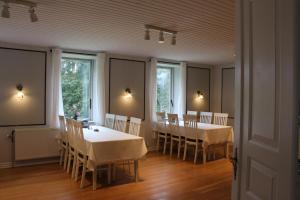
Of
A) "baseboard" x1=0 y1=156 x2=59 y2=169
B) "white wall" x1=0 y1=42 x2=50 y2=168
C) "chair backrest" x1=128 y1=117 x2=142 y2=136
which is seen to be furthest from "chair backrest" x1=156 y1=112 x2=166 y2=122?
"white wall" x1=0 y1=42 x2=50 y2=168

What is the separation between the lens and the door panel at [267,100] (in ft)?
3.97

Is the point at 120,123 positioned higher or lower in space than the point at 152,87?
lower

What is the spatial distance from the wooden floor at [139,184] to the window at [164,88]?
2.28m

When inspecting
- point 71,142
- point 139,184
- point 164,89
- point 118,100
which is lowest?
point 139,184

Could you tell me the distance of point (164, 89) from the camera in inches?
289

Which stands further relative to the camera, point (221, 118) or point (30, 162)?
point (221, 118)

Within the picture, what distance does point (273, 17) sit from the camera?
1.36 m

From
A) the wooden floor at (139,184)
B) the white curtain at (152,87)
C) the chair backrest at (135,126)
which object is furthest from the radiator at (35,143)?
the white curtain at (152,87)

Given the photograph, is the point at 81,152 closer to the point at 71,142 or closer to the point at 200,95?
the point at 71,142

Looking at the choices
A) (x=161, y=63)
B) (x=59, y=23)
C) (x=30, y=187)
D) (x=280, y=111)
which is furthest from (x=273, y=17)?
(x=161, y=63)

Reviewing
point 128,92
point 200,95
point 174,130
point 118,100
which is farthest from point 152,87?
point 200,95

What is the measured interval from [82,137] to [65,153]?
1.33 m

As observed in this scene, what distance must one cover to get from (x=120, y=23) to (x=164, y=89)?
4.02 meters

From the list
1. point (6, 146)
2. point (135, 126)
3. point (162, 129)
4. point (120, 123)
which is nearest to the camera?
point (135, 126)
